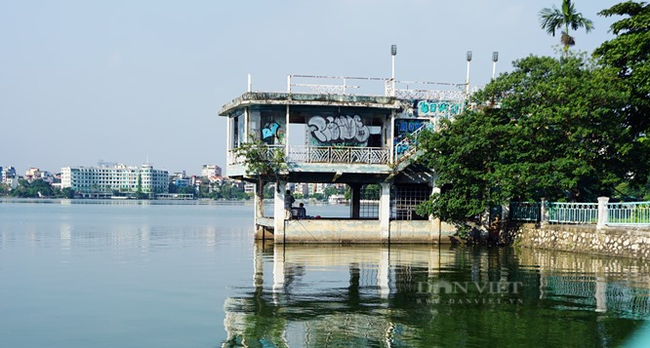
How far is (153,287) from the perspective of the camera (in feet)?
61.6

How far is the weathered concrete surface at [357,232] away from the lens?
31125 millimetres

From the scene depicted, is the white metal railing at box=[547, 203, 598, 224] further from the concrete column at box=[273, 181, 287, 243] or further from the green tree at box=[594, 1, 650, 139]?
the concrete column at box=[273, 181, 287, 243]

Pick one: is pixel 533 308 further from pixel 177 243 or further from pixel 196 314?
pixel 177 243

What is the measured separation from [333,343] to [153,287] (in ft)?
27.7

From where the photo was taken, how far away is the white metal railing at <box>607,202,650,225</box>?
78.9ft

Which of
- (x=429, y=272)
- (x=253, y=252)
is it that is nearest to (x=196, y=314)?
(x=429, y=272)

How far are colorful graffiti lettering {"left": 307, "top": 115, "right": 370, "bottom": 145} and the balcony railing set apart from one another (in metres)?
0.58

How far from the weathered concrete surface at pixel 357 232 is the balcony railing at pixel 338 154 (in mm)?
2764

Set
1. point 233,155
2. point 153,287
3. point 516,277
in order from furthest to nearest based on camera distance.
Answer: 1. point 233,155
2. point 516,277
3. point 153,287

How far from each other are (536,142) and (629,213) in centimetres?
535

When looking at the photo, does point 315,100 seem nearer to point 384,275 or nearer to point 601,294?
point 384,275

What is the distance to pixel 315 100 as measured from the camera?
30.6 m

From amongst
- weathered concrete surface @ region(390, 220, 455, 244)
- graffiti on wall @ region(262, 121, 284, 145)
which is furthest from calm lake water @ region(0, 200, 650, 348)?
graffiti on wall @ region(262, 121, 284, 145)

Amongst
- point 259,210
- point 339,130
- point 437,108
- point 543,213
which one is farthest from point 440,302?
point 259,210
